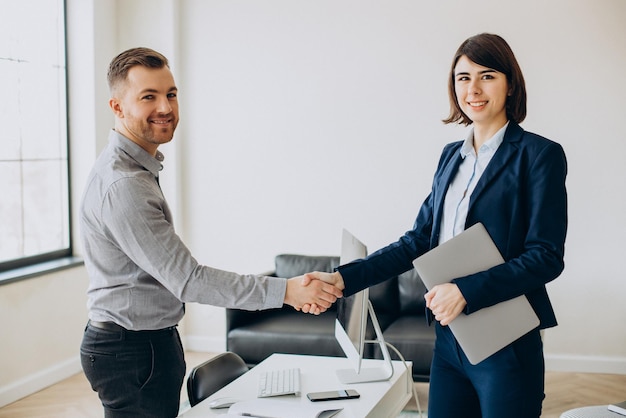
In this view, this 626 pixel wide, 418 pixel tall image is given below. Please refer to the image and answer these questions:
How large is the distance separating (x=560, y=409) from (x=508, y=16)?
2579 millimetres

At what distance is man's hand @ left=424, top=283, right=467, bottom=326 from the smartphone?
2.40ft

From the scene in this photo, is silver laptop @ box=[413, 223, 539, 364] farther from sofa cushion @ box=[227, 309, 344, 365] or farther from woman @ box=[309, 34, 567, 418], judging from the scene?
sofa cushion @ box=[227, 309, 344, 365]

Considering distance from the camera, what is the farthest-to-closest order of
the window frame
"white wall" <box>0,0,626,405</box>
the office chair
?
"white wall" <box>0,0,626,405</box> < the window frame < the office chair

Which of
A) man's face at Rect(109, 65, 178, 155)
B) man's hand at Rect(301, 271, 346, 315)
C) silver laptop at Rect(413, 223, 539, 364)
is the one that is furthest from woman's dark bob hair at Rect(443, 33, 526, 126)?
man's face at Rect(109, 65, 178, 155)

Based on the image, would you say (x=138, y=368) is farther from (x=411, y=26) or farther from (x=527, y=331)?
(x=411, y=26)

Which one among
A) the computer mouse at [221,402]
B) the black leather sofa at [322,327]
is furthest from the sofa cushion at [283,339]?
the computer mouse at [221,402]

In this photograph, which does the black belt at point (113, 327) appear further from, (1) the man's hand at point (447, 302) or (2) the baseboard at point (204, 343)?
(2) the baseboard at point (204, 343)

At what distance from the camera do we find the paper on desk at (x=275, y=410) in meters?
2.26

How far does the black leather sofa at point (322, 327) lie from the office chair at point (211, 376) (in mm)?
1455

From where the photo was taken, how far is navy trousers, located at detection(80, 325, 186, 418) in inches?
87.7

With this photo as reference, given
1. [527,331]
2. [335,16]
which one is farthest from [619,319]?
[527,331]

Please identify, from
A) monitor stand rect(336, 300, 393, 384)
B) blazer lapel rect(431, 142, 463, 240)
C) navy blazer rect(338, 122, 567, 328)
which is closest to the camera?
navy blazer rect(338, 122, 567, 328)

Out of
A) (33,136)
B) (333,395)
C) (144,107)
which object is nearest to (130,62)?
(144,107)

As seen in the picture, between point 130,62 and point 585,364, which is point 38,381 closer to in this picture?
point 130,62
